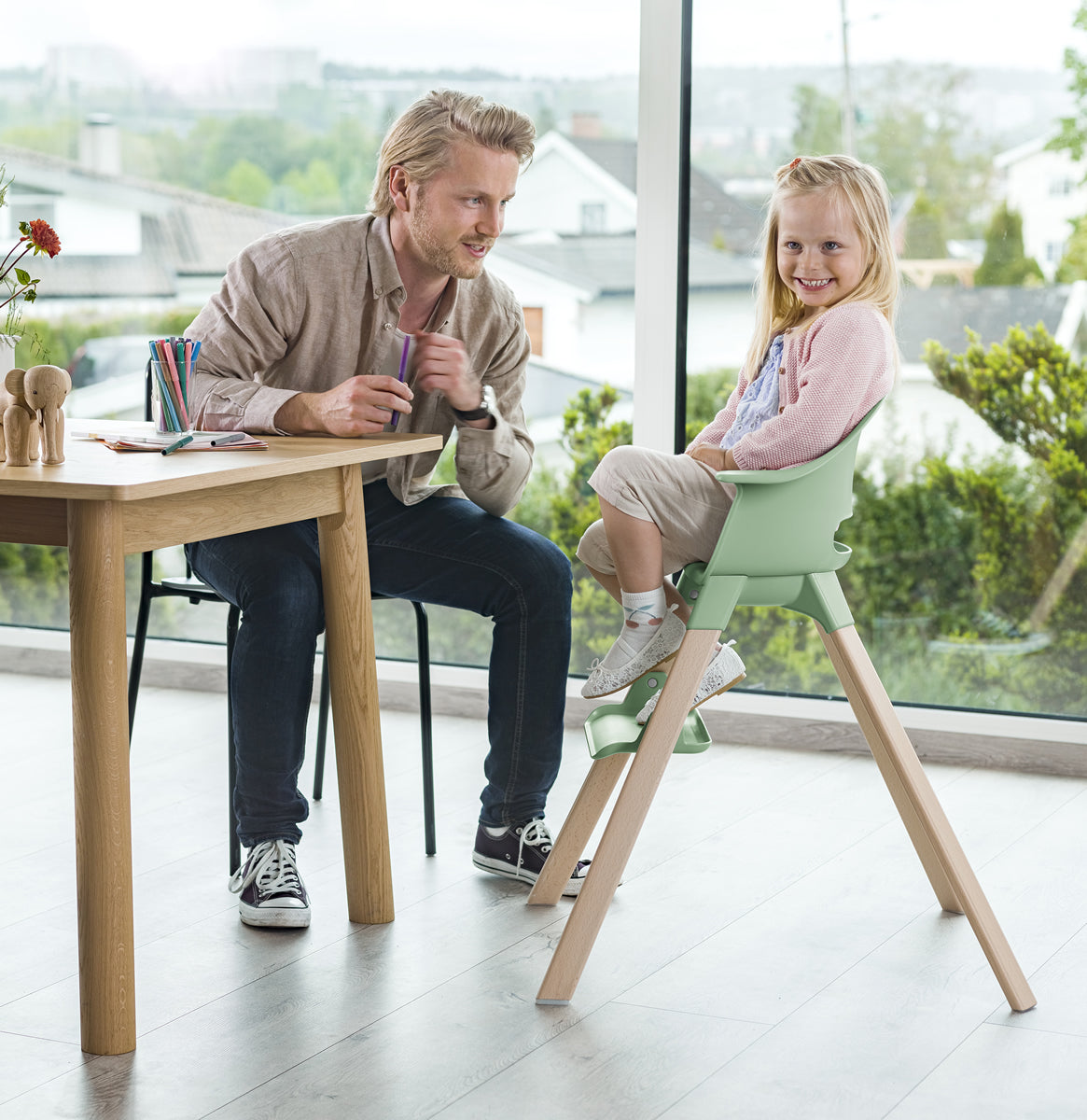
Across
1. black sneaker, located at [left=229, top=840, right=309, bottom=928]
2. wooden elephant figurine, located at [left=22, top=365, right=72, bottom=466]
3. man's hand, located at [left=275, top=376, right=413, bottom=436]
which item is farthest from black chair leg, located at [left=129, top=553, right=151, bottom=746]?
wooden elephant figurine, located at [left=22, top=365, right=72, bottom=466]

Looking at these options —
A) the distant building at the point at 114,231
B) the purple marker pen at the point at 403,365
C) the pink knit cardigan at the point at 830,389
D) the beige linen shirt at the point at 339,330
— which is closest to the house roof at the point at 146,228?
the distant building at the point at 114,231

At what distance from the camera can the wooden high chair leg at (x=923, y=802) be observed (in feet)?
6.56

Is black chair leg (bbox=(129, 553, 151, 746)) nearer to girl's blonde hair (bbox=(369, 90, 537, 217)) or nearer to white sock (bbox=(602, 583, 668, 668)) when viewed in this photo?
girl's blonde hair (bbox=(369, 90, 537, 217))

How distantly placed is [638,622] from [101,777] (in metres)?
0.71

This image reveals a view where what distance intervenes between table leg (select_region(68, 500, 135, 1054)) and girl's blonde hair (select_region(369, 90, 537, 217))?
89 centimetres

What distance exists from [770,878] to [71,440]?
4.18 ft

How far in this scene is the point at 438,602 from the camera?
254cm

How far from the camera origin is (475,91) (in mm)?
3553

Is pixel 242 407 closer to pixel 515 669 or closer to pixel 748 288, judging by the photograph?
pixel 515 669

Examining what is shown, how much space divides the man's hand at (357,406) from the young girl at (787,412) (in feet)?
1.27

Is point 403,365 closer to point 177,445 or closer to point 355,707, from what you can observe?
point 177,445

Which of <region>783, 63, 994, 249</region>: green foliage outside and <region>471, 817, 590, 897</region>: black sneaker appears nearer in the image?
<region>471, 817, 590, 897</region>: black sneaker

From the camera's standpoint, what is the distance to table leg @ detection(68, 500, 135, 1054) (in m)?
1.80

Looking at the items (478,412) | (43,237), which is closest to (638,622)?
(478,412)
